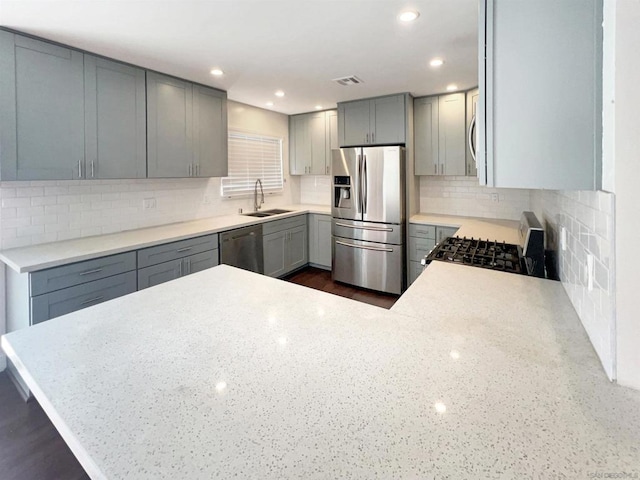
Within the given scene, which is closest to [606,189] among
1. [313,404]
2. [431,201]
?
[313,404]

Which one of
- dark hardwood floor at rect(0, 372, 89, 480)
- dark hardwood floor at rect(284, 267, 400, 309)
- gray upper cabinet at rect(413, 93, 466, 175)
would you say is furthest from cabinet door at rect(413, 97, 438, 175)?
dark hardwood floor at rect(0, 372, 89, 480)

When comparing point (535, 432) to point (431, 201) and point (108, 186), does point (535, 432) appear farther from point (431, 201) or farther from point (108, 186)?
point (431, 201)

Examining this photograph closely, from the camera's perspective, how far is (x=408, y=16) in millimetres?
2086

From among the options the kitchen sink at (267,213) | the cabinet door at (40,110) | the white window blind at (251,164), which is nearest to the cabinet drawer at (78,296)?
the cabinet door at (40,110)

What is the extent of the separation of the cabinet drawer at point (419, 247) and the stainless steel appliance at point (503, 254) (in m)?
1.30

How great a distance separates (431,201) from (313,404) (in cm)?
424

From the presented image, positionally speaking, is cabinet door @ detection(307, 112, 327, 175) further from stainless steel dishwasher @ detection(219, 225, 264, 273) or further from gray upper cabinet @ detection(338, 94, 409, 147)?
stainless steel dishwasher @ detection(219, 225, 264, 273)

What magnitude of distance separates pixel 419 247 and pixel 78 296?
3.38 metres

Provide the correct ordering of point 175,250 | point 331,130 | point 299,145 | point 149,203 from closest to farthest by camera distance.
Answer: point 175,250 < point 149,203 < point 331,130 < point 299,145

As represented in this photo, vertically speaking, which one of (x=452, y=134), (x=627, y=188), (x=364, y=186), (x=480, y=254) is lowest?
(x=480, y=254)

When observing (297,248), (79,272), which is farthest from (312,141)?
(79,272)

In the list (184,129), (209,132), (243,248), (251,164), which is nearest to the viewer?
(184,129)

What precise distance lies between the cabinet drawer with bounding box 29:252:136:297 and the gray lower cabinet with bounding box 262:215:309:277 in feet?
5.75

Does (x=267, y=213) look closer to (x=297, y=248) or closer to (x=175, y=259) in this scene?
(x=297, y=248)
